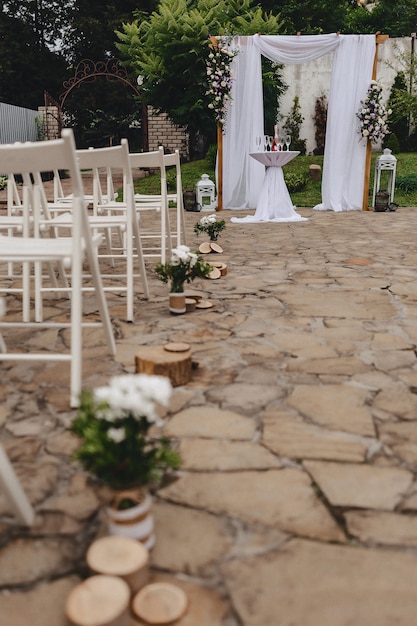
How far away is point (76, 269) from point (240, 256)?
11.2ft

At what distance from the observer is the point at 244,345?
2.92 meters

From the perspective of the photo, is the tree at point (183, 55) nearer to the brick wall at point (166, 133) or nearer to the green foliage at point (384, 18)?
the brick wall at point (166, 133)

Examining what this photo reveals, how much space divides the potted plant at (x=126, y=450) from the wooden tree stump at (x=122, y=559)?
59mm

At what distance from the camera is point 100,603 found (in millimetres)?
1163

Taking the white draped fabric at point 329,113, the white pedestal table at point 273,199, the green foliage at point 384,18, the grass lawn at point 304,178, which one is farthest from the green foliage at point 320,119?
the green foliage at point 384,18

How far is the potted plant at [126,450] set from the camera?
1.37 meters

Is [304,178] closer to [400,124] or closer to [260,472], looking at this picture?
[400,124]

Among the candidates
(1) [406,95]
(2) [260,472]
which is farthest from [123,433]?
(1) [406,95]

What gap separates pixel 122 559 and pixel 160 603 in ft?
0.42

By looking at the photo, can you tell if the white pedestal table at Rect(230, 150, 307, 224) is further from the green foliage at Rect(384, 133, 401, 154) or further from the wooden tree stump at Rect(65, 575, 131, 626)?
the wooden tree stump at Rect(65, 575, 131, 626)

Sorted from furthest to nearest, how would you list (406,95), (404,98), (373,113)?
(406,95) < (404,98) < (373,113)

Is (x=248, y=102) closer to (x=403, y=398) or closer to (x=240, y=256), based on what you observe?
(x=240, y=256)

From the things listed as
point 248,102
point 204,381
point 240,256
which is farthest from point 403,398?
point 248,102

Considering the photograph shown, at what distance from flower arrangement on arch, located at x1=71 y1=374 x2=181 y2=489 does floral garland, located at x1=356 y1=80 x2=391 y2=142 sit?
887cm
